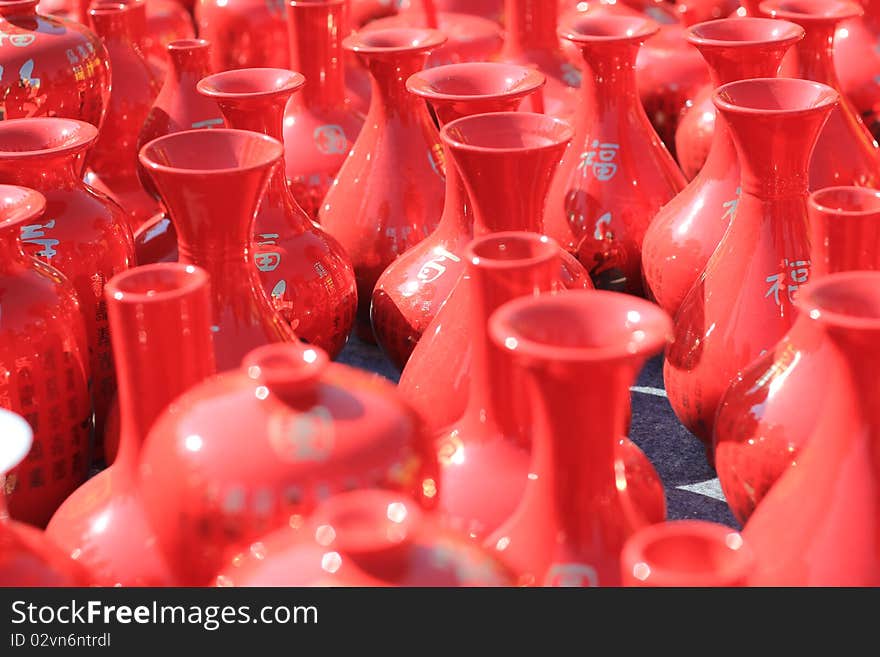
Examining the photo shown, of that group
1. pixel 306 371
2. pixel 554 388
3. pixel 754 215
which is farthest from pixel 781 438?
pixel 306 371

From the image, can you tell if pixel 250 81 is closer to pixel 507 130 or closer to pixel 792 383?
pixel 507 130

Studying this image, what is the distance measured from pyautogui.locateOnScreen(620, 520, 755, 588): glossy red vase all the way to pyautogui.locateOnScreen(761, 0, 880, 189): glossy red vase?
0.88 m

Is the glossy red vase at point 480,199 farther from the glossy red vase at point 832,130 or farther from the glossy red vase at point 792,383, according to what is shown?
the glossy red vase at point 832,130

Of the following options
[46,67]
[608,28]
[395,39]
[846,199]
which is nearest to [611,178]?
[608,28]

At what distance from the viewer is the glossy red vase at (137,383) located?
0.88 meters

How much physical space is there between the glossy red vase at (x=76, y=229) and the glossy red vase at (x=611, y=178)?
516 millimetres

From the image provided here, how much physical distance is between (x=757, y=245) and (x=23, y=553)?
70cm

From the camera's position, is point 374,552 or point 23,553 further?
point 23,553

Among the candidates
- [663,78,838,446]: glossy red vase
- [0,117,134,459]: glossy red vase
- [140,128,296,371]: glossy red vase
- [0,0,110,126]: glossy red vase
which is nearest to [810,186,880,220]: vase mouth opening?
[663,78,838,446]: glossy red vase

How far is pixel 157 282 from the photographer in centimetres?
92

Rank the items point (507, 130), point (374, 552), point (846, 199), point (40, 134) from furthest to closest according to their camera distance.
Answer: point (40, 134) → point (507, 130) → point (846, 199) → point (374, 552)

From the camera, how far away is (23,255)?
1195mm

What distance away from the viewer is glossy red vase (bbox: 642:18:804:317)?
1.38 metres

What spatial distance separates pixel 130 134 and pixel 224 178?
847 millimetres
